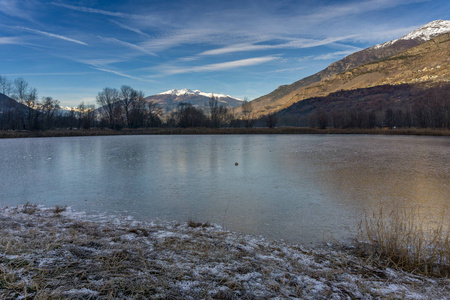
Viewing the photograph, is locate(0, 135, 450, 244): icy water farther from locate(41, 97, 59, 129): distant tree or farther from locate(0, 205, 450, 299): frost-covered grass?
locate(41, 97, 59, 129): distant tree

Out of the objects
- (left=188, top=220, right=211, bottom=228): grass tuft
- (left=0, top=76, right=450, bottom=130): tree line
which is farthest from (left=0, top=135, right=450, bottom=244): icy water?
(left=0, top=76, right=450, bottom=130): tree line

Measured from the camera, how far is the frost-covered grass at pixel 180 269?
106 inches

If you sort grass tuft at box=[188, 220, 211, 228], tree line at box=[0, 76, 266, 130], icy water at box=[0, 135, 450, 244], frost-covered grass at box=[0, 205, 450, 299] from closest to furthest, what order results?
frost-covered grass at box=[0, 205, 450, 299] → grass tuft at box=[188, 220, 211, 228] → icy water at box=[0, 135, 450, 244] → tree line at box=[0, 76, 266, 130]

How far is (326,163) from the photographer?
14.5 meters

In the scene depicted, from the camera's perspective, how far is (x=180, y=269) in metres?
3.29

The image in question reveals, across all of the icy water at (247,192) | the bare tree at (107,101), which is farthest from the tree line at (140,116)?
the icy water at (247,192)

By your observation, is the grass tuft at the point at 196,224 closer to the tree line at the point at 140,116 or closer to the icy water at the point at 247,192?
the icy water at the point at 247,192

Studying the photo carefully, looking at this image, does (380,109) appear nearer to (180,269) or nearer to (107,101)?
(107,101)

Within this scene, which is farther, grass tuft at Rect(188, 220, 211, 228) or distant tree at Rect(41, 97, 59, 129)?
distant tree at Rect(41, 97, 59, 129)

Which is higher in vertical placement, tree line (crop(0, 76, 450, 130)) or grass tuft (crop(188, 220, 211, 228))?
tree line (crop(0, 76, 450, 130))

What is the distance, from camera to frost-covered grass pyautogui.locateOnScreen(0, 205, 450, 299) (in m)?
2.71

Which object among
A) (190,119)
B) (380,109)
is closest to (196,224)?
(190,119)

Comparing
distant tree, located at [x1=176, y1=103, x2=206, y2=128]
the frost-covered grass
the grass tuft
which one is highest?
distant tree, located at [x1=176, y1=103, x2=206, y2=128]

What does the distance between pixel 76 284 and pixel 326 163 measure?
45.5ft
